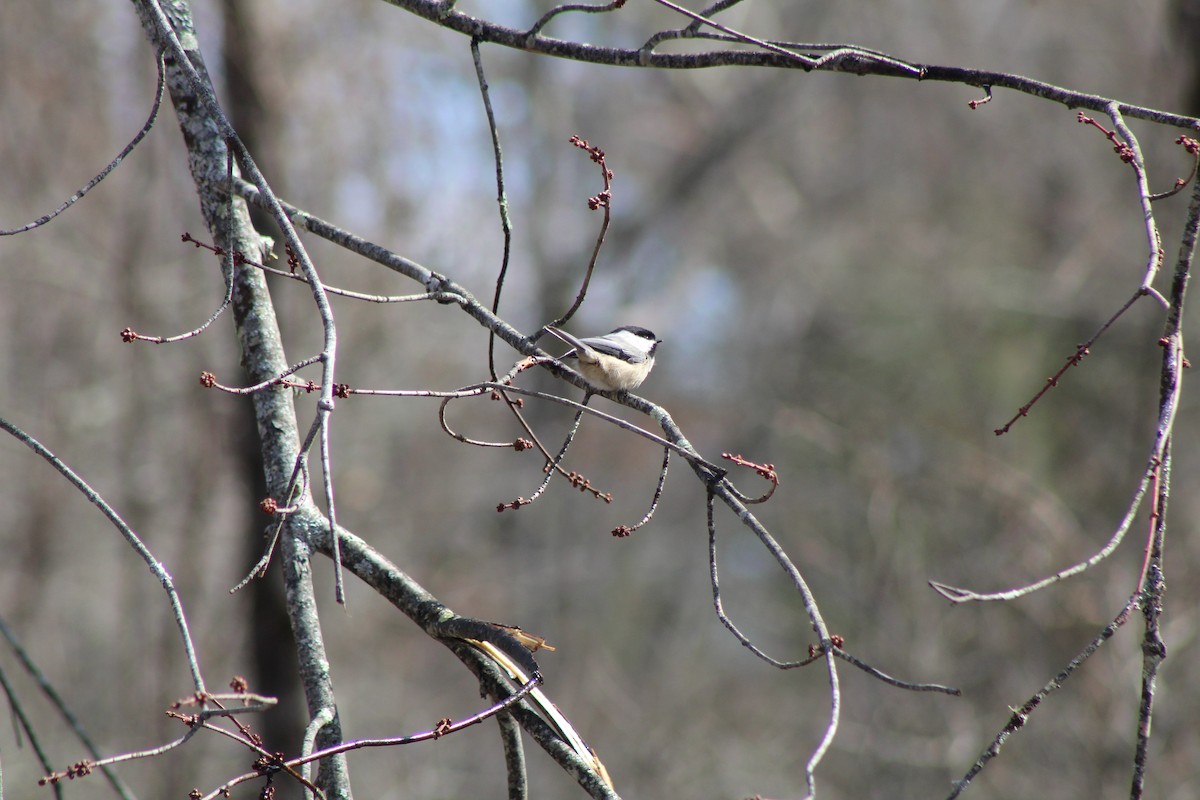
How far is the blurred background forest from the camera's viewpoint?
21.4ft

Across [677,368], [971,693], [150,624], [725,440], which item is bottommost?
[971,693]

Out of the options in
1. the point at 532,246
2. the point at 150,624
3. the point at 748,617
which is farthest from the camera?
the point at 532,246

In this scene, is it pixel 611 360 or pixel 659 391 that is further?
pixel 659 391

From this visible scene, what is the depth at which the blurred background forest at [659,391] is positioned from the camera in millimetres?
6527

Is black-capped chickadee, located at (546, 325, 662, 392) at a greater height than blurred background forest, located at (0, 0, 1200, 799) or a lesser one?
lesser

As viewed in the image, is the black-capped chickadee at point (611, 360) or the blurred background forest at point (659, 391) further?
the blurred background forest at point (659, 391)

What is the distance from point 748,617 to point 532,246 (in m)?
5.21

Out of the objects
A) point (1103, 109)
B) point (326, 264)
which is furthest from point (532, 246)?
point (1103, 109)

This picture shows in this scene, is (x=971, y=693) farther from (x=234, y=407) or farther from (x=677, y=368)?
(x=677, y=368)

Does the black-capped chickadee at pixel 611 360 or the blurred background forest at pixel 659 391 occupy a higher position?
the blurred background forest at pixel 659 391

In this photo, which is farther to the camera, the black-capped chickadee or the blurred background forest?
the blurred background forest

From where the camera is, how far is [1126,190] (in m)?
10.2

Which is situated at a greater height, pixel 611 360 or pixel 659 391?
pixel 659 391

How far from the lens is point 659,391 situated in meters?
13.1
